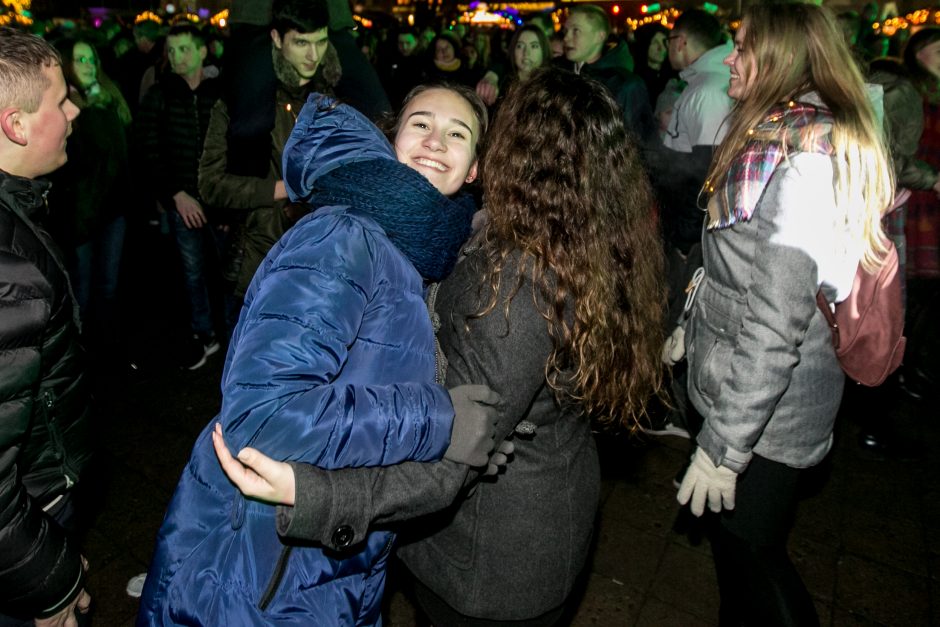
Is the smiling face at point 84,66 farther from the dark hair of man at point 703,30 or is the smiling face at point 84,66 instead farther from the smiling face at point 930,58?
the smiling face at point 930,58

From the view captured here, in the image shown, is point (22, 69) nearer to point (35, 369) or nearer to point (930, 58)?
point (35, 369)

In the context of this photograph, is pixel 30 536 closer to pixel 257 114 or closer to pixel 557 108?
pixel 557 108

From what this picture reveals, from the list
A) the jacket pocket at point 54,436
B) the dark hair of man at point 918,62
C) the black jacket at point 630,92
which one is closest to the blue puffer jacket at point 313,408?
the jacket pocket at point 54,436

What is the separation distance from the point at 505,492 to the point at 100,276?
411 centimetres

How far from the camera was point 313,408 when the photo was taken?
4.04 ft

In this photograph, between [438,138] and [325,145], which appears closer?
[325,145]

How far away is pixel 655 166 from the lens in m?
4.30

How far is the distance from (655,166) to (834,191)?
2.52 meters

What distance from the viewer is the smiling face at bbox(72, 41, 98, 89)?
432 cm

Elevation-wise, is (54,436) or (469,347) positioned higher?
(469,347)

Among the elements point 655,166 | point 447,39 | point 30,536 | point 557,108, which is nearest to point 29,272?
point 30,536

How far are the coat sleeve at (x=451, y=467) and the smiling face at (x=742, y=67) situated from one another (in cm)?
133

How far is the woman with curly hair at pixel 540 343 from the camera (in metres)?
1.52

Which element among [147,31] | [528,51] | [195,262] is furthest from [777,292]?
[147,31]
